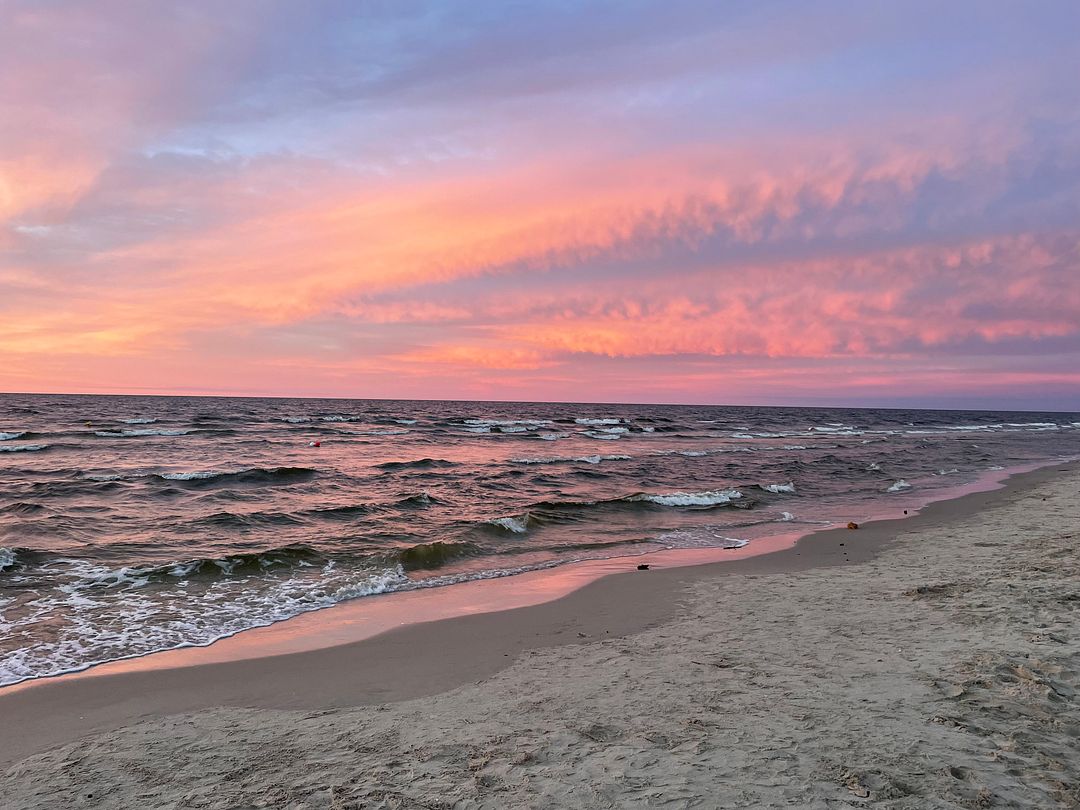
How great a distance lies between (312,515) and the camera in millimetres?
17016

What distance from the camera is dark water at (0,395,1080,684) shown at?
9625 millimetres

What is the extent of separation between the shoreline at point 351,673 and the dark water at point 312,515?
3.74 ft

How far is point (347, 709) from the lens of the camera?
19.6 feet

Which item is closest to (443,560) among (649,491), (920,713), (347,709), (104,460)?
(347,709)

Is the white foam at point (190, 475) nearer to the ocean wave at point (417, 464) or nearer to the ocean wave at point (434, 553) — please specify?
the ocean wave at point (417, 464)

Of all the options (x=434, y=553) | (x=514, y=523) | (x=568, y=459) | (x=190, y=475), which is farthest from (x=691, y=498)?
(x=190, y=475)

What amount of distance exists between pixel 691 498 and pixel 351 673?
51.3 feet

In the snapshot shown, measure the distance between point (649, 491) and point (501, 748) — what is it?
61.2 feet

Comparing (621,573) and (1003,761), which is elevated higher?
(1003,761)

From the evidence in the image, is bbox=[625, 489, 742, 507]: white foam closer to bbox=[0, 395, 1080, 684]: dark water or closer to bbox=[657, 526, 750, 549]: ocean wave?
bbox=[0, 395, 1080, 684]: dark water

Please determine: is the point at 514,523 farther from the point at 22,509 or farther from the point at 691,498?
the point at 22,509

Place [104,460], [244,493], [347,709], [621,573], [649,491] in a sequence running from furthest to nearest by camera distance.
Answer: [104,460] < [649,491] < [244,493] < [621,573] < [347,709]

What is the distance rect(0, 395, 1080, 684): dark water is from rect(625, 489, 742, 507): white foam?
0.23 feet

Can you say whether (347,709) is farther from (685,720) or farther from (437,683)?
(685,720)
